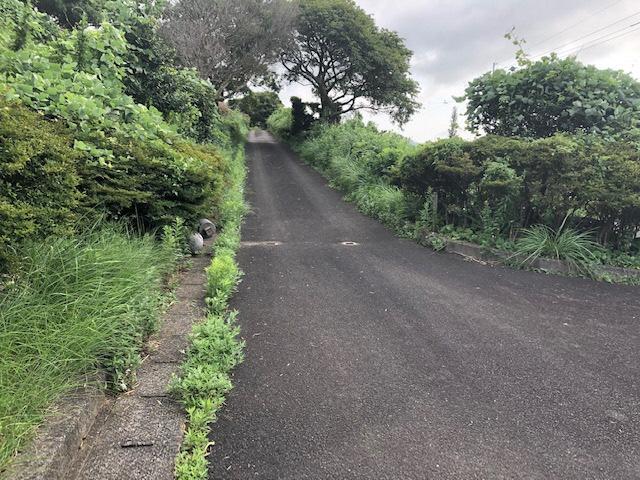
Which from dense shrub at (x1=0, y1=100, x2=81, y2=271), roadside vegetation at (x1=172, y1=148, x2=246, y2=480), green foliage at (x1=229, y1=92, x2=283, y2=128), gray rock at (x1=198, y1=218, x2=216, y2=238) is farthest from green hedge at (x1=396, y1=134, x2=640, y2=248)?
green foliage at (x1=229, y1=92, x2=283, y2=128)

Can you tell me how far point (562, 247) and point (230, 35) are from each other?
1466 cm

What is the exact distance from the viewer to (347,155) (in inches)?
506

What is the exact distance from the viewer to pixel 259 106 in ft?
124

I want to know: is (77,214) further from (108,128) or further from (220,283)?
(220,283)

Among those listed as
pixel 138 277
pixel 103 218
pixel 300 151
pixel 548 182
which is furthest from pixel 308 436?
pixel 300 151

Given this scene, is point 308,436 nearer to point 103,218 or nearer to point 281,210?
point 103,218

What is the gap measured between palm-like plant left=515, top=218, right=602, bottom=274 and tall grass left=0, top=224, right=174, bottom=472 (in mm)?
4559

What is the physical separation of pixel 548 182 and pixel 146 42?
6900 mm

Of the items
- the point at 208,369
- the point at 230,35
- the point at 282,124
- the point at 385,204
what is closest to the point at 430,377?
the point at 208,369

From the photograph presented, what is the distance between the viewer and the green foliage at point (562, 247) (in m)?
4.94

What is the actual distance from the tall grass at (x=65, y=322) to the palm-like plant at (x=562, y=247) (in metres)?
4.56

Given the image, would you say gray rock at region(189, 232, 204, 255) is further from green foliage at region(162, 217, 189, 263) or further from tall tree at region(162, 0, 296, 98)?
tall tree at region(162, 0, 296, 98)

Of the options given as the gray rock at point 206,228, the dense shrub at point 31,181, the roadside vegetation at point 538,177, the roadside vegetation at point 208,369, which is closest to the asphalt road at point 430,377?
the roadside vegetation at point 208,369

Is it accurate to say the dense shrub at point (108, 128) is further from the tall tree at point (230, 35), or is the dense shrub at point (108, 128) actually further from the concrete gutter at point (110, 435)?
the tall tree at point (230, 35)
